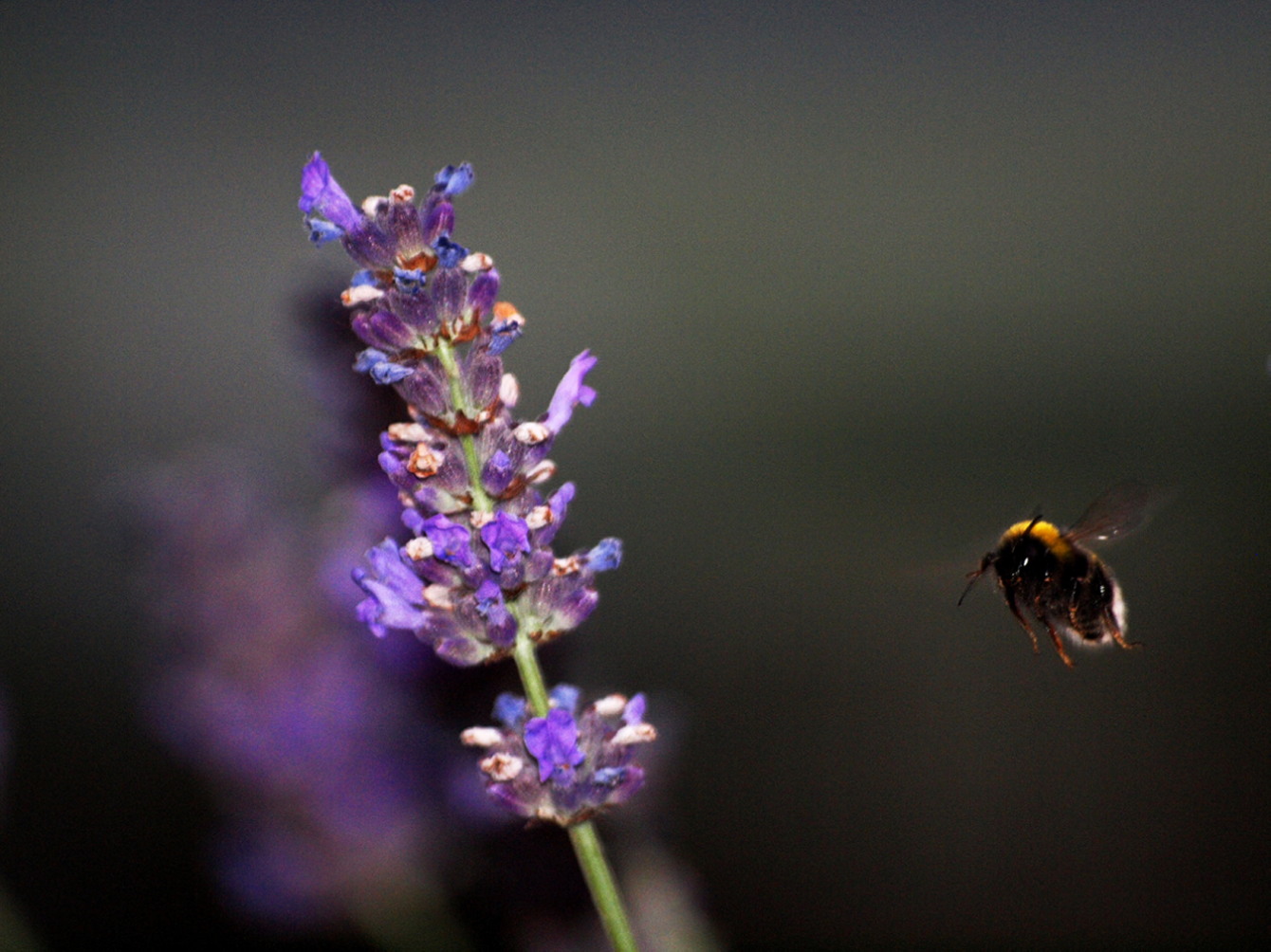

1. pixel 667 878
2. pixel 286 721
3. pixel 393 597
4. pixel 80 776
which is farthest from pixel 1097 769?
pixel 80 776

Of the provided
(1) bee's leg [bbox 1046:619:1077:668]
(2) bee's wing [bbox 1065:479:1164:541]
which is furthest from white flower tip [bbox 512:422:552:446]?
(2) bee's wing [bbox 1065:479:1164:541]

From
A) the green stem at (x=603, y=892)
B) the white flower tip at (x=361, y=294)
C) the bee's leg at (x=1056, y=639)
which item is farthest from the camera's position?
the bee's leg at (x=1056, y=639)

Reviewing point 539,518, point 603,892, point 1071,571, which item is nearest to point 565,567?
point 539,518

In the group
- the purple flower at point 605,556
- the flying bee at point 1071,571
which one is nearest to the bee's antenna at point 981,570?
the flying bee at point 1071,571

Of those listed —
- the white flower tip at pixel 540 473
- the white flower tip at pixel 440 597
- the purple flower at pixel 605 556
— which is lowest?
the white flower tip at pixel 440 597

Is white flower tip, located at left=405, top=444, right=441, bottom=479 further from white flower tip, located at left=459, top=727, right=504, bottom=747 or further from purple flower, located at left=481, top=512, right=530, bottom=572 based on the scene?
white flower tip, located at left=459, top=727, right=504, bottom=747

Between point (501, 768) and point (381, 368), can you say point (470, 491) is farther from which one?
point (501, 768)

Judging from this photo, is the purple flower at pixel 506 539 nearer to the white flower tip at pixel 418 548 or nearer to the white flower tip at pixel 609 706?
the white flower tip at pixel 418 548
